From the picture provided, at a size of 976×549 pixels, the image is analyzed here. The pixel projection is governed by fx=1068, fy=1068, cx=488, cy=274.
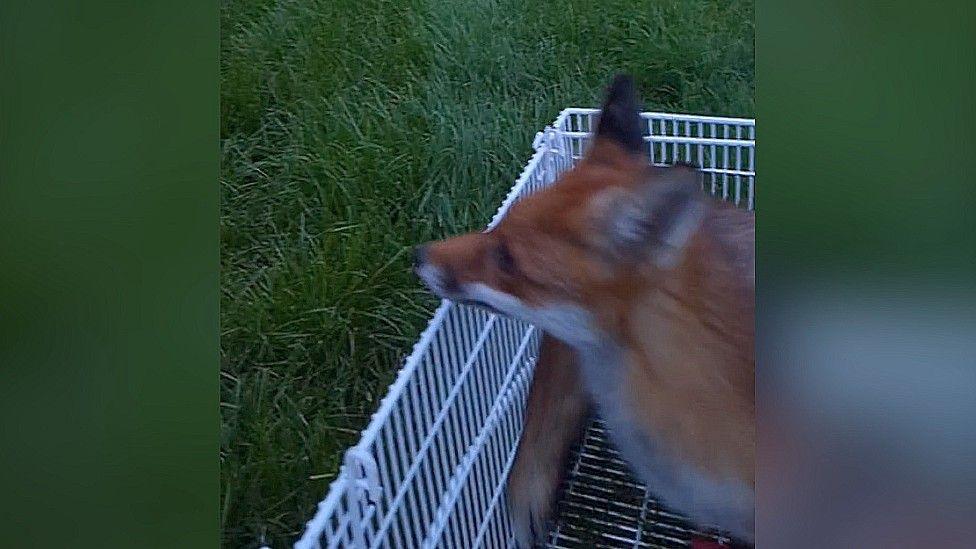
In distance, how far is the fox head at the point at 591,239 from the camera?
4.91ft

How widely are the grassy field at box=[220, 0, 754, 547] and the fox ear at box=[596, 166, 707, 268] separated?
11 centimetres

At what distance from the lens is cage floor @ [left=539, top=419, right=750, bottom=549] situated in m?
1.52

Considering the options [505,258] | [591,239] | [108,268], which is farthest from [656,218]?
[108,268]

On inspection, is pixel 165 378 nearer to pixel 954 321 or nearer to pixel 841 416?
pixel 841 416

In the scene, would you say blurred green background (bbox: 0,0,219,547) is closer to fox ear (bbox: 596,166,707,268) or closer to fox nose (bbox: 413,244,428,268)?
fox nose (bbox: 413,244,428,268)

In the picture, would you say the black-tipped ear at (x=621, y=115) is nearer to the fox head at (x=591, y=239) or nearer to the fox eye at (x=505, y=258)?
the fox head at (x=591, y=239)

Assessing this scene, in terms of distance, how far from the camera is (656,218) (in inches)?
58.9

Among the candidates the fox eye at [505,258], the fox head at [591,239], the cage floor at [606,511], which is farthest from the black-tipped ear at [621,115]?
the cage floor at [606,511]

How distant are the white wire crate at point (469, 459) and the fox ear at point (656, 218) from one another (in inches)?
3.9

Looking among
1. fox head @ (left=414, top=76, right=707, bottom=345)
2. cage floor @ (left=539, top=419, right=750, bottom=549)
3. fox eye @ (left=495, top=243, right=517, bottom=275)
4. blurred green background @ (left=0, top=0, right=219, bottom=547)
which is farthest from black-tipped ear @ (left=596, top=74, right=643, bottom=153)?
blurred green background @ (left=0, top=0, right=219, bottom=547)

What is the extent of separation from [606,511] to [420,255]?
0.46 metres

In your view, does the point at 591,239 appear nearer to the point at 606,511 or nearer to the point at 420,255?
the point at 420,255

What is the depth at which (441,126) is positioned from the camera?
157cm

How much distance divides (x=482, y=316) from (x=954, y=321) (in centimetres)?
66
